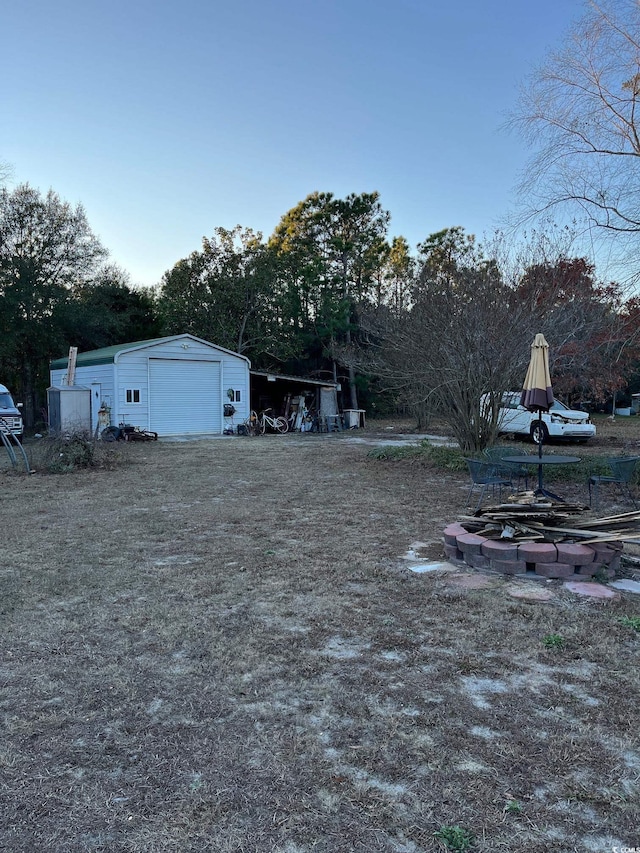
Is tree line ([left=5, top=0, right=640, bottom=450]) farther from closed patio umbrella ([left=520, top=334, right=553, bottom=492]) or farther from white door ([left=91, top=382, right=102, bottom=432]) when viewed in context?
white door ([left=91, top=382, right=102, bottom=432])

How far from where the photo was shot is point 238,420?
19.9 meters

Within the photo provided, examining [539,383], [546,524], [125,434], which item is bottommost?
[546,524]

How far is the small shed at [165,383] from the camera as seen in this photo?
17.0 meters

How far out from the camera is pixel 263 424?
20.1 metres

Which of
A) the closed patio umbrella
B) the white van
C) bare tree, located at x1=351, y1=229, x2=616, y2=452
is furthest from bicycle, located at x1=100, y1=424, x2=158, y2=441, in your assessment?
the closed patio umbrella

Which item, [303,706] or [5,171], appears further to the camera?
[5,171]

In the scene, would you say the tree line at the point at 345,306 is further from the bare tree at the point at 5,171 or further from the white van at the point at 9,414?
the white van at the point at 9,414

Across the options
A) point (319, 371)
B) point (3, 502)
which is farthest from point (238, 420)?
point (3, 502)

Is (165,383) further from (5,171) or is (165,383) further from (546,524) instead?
(546,524)

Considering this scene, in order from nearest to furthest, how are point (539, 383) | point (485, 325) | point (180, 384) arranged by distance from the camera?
point (539, 383)
point (485, 325)
point (180, 384)

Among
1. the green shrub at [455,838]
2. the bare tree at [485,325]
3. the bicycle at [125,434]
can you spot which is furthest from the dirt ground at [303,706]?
the bicycle at [125,434]

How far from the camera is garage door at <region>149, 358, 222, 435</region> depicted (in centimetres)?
1797

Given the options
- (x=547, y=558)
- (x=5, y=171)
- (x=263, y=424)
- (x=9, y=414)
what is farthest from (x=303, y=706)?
(x=263, y=424)

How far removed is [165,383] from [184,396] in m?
0.80
